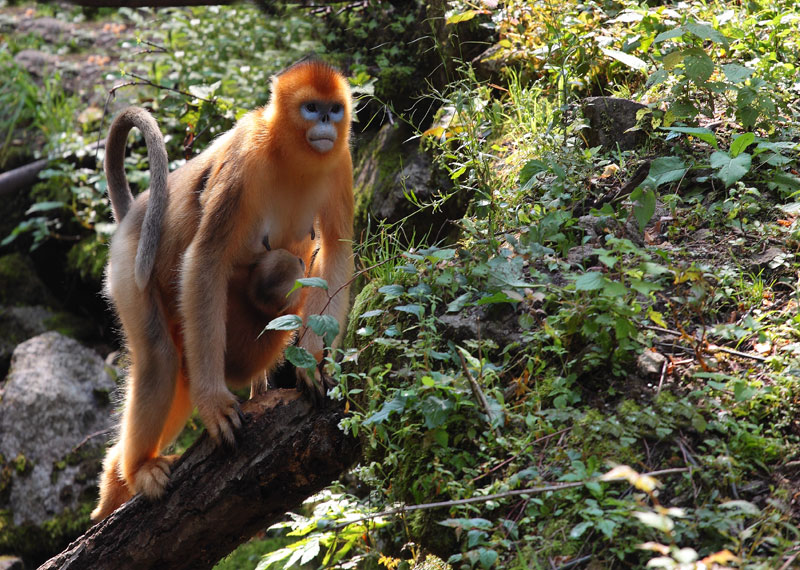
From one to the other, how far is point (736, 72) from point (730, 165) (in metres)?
0.62

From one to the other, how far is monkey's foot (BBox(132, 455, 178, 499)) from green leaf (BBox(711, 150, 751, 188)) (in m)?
2.94

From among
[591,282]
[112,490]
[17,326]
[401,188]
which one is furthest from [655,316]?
[17,326]

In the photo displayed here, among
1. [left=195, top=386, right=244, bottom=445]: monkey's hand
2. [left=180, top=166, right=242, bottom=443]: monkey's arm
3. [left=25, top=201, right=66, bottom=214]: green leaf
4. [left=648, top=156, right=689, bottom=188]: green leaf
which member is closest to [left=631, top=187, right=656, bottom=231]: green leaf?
[left=648, top=156, right=689, bottom=188]: green leaf

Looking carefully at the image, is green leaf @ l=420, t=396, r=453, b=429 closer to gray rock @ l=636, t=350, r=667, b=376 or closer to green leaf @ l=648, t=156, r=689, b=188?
gray rock @ l=636, t=350, r=667, b=376

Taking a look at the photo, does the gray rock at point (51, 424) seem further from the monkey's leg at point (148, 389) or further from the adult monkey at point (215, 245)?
the monkey's leg at point (148, 389)

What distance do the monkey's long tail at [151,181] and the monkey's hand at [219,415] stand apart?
72cm

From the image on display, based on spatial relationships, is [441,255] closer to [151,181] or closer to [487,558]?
[487,558]

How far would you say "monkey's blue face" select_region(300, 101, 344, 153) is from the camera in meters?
3.57

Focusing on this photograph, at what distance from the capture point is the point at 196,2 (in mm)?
5715

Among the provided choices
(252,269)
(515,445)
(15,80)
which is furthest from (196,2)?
(515,445)

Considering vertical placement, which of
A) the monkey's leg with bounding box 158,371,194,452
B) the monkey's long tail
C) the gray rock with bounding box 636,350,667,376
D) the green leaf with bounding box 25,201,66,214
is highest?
the monkey's long tail

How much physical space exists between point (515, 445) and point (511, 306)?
79 cm

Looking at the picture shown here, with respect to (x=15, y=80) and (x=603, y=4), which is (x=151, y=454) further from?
(x=15, y=80)

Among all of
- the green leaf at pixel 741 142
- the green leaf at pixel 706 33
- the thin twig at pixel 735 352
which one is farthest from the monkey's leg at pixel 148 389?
the green leaf at pixel 706 33
